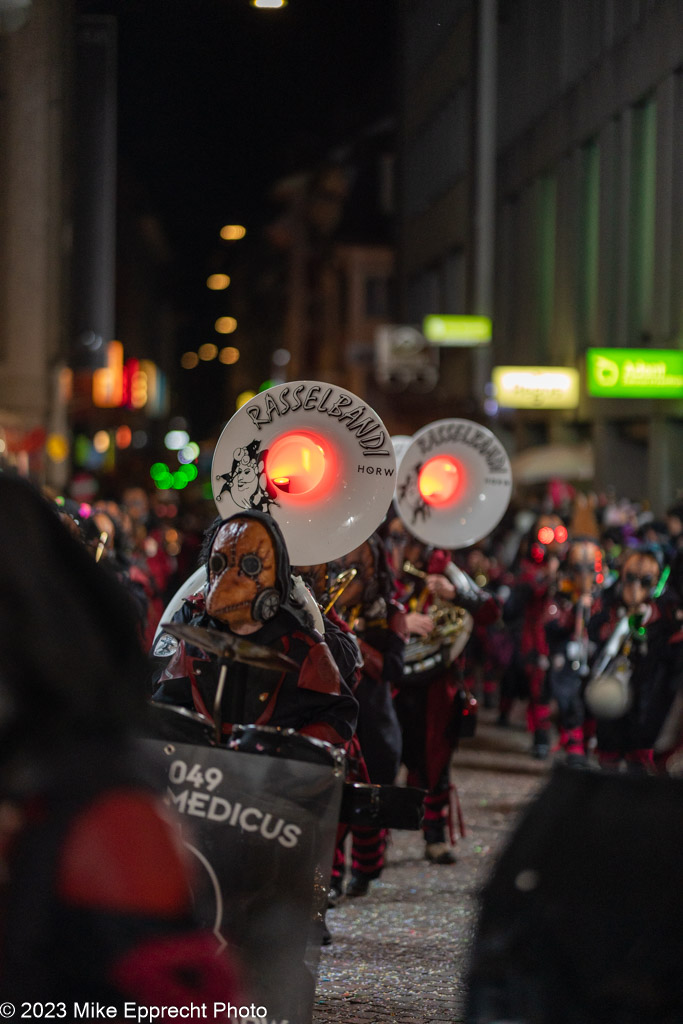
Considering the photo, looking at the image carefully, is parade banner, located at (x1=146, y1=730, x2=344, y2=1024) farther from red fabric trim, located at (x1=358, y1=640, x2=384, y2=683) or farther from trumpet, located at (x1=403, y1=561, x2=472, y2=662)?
trumpet, located at (x1=403, y1=561, x2=472, y2=662)

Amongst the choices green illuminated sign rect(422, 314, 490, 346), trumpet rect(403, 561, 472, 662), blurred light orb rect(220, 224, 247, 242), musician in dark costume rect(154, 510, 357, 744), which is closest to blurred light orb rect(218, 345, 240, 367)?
blurred light orb rect(220, 224, 247, 242)

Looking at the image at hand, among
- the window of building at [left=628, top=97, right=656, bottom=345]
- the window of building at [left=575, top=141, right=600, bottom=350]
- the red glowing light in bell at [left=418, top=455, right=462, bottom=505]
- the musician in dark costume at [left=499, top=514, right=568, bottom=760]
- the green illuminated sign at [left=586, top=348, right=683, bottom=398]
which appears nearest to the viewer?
the red glowing light in bell at [left=418, top=455, right=462, bottom=505]

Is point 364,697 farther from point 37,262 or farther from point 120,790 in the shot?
point 37,262

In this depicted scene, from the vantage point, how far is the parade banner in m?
3.03

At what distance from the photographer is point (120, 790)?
1601mm

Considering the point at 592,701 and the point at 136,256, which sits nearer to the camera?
the point at 592,701

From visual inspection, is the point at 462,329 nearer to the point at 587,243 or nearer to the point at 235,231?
the point at 235,231

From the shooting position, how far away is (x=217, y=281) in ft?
365

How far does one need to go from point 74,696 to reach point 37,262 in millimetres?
35373

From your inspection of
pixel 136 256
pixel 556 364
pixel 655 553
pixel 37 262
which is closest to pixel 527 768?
pixel 655 553

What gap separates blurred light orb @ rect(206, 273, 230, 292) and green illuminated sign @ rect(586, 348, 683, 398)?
92.1 meters

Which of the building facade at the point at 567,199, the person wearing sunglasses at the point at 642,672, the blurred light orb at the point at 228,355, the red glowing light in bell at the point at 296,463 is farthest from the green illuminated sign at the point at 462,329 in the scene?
the blurred light orb at the point at 228,355

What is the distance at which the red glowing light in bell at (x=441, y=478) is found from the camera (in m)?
8.56

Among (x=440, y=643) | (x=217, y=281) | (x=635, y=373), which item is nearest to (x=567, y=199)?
(x=635, y=373)
